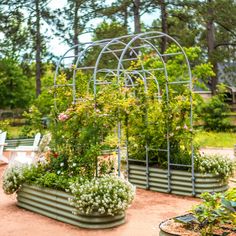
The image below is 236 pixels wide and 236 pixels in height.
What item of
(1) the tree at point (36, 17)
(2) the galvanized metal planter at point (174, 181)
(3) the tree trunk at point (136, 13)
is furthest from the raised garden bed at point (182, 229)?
(1) the tree at point (36, 17)

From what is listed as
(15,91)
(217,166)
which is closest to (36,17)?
(15,91)

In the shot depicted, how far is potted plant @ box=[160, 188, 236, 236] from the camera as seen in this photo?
10.7ft

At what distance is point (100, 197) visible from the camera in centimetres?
511

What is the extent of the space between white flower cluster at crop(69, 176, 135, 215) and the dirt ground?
0.27m

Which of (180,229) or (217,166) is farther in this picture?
(217,166)

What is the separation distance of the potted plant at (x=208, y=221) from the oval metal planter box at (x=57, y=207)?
178 centimetres

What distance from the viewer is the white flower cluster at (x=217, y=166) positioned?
6762 millimetres

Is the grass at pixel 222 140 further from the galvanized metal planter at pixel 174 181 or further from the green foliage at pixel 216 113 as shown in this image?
the galvanized metal planter at pixel 174 181

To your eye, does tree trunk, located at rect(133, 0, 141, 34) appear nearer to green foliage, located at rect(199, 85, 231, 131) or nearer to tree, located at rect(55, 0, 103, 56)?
tree, located at rect(55, 0, 103, 56)

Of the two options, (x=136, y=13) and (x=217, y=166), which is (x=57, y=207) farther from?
(x=136, y=13)

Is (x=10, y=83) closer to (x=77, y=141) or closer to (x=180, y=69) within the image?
(x=180, y=69)

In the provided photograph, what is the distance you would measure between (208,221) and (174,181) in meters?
3.73

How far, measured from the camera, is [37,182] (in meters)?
5.96

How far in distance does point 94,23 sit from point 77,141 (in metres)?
15.0
